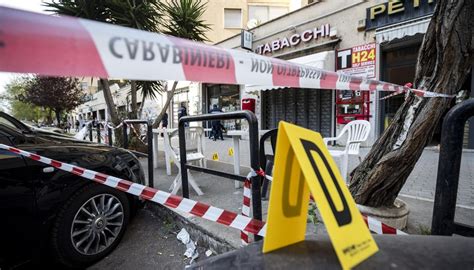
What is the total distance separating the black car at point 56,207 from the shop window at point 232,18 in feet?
59.6

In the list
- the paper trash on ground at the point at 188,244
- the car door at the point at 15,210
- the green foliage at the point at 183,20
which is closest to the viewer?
the car door at the point at 15,210

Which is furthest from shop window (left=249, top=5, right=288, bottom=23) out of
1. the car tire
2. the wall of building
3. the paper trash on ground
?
the car tire

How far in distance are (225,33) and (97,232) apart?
18.4 meters

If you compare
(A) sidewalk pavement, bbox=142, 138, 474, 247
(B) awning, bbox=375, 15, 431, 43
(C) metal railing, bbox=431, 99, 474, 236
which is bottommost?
(A) sidewalk pavement, bbox=142, 138, 474, 247

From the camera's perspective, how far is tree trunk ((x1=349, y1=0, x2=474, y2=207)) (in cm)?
202

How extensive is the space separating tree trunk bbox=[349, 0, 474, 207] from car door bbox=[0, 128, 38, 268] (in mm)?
2701

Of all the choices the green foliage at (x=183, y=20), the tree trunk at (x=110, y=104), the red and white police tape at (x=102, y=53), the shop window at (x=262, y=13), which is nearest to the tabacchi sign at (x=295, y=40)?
the green foliage at (x=183, y=20)

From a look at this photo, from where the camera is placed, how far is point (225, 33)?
63.6ft

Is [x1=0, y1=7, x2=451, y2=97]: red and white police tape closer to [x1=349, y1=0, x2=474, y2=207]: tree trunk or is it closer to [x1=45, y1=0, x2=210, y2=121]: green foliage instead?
[x1=349, y1=0, x2=474, y2=207]: tree trunk

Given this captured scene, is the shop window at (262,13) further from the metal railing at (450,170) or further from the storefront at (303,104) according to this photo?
the metal railing at (450,170)

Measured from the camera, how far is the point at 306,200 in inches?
40.3

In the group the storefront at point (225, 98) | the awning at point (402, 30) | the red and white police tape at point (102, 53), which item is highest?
the awning at point (402, 30)

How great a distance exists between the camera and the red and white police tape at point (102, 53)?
0.75 meters

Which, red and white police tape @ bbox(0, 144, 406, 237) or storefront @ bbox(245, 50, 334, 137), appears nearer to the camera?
red and white police tape @ bbox(0, 144, 406, 237)
